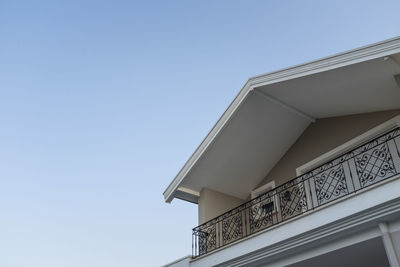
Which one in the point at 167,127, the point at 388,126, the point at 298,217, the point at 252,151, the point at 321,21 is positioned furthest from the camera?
the point at 167,127

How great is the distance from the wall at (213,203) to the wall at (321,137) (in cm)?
107

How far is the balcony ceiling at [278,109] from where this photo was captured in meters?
8.64

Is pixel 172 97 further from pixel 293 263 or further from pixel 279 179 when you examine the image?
pixel 293 263

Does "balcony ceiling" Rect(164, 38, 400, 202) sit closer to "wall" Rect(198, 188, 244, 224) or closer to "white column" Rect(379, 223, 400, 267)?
"wall" Rect(198, 188, 244, 224)

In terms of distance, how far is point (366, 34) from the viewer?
12188 millimetres

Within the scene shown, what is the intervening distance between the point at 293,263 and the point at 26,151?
1133 cm

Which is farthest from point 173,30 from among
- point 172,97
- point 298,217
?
point 298,217

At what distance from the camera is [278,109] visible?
36.2 ft

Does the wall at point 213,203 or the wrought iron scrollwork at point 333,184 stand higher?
the wall at point 213,203

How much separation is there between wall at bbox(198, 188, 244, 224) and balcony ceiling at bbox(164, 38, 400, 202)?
179mm

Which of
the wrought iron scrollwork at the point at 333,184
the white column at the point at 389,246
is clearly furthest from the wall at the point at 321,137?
the white column at the point at 389,246

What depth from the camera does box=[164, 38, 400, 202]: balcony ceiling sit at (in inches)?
340

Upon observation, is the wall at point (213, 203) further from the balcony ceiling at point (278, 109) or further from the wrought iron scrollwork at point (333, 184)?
the wrought iron scrollwork at point (333, 184)

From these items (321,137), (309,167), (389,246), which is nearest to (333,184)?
(309,167)
